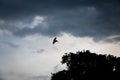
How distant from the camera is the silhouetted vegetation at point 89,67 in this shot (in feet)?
214

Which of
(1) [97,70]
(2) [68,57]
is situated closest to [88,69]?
(1) [97,70]

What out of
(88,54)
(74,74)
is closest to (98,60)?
(88,54)

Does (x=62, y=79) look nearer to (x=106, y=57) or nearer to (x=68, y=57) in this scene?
(x=68, y=57)

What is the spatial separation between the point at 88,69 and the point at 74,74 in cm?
382

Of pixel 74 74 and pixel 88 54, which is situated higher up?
pixel 88 54

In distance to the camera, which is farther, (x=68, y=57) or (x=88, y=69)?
(x=68, y=57)

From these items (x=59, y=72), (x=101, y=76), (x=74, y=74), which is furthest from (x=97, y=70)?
(x=59, y=72)

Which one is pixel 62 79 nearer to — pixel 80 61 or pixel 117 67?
pixel 80 61

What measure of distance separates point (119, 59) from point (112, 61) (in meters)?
1.87

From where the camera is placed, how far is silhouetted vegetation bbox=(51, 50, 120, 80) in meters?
65.4

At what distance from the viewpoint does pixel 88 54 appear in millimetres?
68000

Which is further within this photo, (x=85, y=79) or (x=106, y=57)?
(x=106, y=57)

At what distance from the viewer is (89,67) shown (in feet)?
216

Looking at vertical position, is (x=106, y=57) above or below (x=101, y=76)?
above
